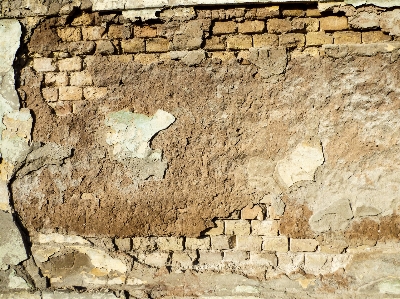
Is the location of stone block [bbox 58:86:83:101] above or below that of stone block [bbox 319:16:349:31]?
below

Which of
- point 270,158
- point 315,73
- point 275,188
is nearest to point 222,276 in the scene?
point 275,188

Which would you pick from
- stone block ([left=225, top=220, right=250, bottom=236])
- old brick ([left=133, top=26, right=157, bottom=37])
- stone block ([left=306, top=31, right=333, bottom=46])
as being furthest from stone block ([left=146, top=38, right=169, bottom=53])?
stone block ([left=225, top=220, right=250, bottom=236])

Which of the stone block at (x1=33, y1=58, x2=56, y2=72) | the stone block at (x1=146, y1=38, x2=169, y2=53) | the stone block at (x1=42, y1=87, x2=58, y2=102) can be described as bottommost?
the stone block at (x1=42, y1=87, x2=58, y2=102)

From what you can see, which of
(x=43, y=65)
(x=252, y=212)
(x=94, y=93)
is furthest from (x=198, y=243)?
(x=43, y=65)

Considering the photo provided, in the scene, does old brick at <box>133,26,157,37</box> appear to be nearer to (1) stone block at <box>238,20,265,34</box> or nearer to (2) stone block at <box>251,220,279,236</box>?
(1) stone block at <box>238,20,265,34</box>

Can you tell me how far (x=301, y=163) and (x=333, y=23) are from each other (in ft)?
2.51

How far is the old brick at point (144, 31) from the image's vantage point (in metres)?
2.19

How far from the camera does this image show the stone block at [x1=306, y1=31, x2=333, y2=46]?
2115 mm

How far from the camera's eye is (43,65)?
7.41 feet

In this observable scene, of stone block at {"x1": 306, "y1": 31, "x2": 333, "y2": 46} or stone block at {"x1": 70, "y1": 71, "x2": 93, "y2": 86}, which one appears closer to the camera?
stone block at {"x1": 306, "y1": 31, "x2": 333, "y2": 46}

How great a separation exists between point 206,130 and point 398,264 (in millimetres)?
1248

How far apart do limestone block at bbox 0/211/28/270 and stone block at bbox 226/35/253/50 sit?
157cm

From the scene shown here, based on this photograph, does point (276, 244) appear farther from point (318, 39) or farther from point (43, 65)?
point (43, 65)

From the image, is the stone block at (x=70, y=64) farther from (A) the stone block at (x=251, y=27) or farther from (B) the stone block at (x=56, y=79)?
(A) the stone block at (x=251, y=27)
